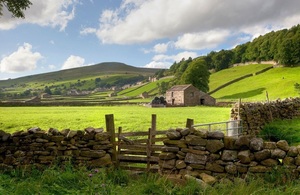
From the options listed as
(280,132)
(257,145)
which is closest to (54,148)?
(257,145)

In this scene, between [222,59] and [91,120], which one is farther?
[222,59]

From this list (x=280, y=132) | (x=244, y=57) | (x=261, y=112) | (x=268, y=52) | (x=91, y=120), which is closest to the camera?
(x=280, y=132)

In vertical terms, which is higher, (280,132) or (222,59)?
(222,59)

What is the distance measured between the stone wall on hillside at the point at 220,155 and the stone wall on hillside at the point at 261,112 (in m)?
12.2

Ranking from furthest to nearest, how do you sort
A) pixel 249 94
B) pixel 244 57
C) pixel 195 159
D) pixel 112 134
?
pixel 244 57 < pixel 249 94 < pixel 112 134 < pixel 195 159

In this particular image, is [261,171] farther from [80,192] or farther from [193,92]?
[193,92]

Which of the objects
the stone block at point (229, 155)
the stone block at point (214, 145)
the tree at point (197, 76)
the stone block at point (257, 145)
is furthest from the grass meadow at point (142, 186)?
the tree at point (197, 76)

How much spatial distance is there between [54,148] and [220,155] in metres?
5.00

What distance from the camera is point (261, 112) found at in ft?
68.6

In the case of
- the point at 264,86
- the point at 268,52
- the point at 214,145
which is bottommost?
the point at 214,145

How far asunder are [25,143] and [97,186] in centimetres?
371

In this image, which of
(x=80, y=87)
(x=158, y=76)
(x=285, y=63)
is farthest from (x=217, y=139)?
(x=80, y=87)

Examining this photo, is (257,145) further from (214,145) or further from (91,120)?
(91,120)

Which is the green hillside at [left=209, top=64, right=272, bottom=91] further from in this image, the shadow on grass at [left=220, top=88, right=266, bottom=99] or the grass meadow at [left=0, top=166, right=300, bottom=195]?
the grass meadow at [left=0, top=166, right=300, bottom=195]
